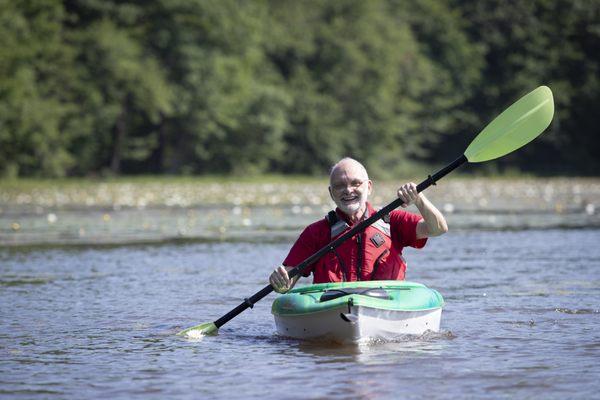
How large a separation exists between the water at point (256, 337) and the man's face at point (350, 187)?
1034mm

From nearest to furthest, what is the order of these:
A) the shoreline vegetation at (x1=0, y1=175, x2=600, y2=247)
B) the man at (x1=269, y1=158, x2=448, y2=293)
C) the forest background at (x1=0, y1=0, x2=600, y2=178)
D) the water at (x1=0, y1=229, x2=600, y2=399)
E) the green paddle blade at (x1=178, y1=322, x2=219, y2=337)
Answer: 1. the water at (x1=0, y1=229, x2=600, y2=399)
2. the man at (x1=269, y1=158, x2=448, y2=293)
3. the green paddle blade at (x1=178, y1=322, x2=219, y2=337)
4. the shoreline vegetation at (x1=0, y1=175, x2=600, y2=247)
5. the forest background at (x1=0, y1=0, x2=600, y2=178)

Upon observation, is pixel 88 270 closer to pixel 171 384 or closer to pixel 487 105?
pixel 171 384

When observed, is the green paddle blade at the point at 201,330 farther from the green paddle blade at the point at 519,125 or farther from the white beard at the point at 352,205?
the green paddle blade at the point at 519,125

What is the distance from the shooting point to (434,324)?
8.68 meters

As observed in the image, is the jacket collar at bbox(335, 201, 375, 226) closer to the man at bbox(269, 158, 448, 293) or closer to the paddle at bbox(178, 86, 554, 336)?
the man at bbox(269, 158, 448, 293)

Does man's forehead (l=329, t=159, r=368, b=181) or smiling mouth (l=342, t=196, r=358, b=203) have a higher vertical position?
man's forehead (l=329, t=159, r=368, b=181)

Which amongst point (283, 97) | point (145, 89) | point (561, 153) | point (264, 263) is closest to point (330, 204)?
point (264, 263)

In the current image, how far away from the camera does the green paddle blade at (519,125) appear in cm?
949

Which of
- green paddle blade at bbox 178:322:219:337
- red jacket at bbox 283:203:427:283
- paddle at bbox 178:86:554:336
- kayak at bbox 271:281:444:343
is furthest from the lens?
paddle at bbox 178:86:554:336

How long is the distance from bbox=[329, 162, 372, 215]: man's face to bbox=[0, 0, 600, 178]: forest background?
3758 cm

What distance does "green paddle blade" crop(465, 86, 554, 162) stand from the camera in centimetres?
949

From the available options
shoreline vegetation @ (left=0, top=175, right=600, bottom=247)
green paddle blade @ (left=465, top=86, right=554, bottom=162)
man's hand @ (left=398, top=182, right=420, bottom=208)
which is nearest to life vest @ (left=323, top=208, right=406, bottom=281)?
man's hand @ (left=398, top=182, right=420, bottom=208)

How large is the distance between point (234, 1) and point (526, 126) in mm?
45324

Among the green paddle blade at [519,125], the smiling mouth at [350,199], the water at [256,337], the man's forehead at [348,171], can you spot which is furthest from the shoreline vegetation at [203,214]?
the man's forehead at [348,171]
